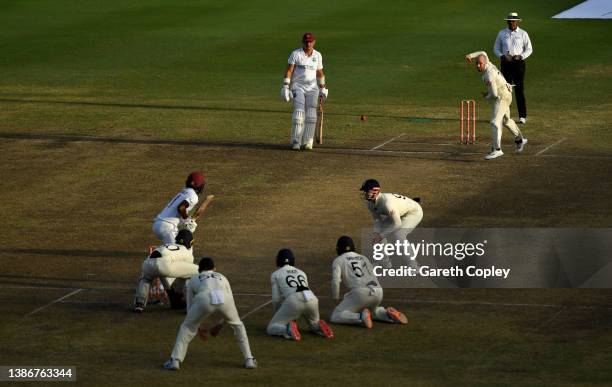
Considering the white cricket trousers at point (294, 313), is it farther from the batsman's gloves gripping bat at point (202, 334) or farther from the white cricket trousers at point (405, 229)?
the white cricket trousers at point (405, 229)

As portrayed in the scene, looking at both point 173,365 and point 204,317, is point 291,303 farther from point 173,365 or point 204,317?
point 173,365

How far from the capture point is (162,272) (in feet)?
67.4

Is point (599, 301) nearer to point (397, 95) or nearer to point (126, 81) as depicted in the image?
point (397, 95)

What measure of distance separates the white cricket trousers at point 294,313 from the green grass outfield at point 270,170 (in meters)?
0.22

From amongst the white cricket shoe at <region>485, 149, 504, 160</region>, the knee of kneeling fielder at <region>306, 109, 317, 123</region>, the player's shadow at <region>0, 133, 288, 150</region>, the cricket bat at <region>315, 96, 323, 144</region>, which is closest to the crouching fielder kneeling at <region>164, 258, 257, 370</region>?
the knee of kneeling fielder at <region>306, 109, 317, 123</region>

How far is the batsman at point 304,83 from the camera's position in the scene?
30688mm

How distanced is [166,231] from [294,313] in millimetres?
3828

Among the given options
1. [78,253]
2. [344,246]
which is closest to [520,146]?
[78,253]

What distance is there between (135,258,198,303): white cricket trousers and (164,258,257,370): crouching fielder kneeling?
2249mm

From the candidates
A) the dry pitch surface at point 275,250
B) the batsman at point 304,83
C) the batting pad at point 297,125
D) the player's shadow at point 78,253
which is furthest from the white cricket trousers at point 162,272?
the batting pad at point 297,125

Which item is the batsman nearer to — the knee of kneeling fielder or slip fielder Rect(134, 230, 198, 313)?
the knee of kneeling fielder

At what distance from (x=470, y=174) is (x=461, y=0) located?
2132 centimetres

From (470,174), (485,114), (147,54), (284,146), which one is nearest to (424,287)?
(470,174)

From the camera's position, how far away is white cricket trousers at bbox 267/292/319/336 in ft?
63.1
